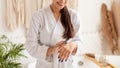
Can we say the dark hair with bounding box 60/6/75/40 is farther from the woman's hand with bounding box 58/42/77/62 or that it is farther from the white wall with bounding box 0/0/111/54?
the white wall with bounding box 0/0/111/54

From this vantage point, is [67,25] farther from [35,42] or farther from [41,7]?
[41,7]

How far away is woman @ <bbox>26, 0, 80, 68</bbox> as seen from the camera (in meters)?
1.33

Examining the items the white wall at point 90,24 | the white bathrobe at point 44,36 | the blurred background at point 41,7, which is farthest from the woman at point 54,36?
the white wall at point 90,24

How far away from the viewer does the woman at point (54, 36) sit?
1334mm

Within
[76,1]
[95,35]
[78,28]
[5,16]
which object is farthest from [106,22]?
[78,28]

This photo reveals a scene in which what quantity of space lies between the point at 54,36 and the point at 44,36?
0.19 ft

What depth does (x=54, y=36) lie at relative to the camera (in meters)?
1.37

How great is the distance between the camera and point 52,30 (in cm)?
138

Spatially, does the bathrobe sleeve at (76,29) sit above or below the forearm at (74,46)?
above

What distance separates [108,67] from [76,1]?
845 mm

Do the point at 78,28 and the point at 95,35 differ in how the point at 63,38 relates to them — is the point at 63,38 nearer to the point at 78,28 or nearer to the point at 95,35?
the point at 78,28

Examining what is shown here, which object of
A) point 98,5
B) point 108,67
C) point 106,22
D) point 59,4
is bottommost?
point 108,67

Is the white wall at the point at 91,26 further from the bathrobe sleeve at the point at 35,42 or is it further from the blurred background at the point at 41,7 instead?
the bathrobe sleeve at the point at 35,42

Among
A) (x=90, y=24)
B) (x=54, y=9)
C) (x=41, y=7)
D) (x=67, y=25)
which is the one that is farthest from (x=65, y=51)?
(x=90, y=24)
